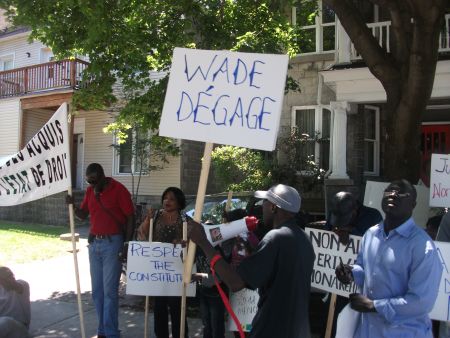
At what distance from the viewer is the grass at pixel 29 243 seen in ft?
32.0

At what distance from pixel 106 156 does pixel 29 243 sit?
6201 mm

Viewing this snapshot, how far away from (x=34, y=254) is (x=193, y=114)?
7953 mm

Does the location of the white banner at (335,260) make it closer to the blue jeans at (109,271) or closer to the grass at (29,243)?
the blue jeans at (109,271)

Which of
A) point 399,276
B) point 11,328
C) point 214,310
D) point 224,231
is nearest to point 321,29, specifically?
point 214,310

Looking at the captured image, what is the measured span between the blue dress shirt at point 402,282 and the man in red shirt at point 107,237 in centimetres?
290

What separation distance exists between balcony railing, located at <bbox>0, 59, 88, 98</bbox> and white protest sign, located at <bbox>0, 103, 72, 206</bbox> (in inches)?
466

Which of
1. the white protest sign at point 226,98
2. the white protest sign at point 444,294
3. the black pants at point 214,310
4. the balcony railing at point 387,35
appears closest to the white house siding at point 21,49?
the balcony railing at point 387,35

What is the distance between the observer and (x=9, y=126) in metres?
18.7

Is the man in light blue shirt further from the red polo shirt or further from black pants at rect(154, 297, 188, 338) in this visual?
the red polo shirt

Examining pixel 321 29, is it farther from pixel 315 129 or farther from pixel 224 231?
pixel 224 231

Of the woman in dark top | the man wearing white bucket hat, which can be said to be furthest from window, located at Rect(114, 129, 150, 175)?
the man wearing white bucket hat

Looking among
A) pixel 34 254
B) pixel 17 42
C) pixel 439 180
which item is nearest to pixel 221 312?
pixel 439 180

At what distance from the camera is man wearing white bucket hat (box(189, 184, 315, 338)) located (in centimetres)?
255

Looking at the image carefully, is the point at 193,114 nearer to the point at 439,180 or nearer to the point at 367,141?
the point at 439,180
